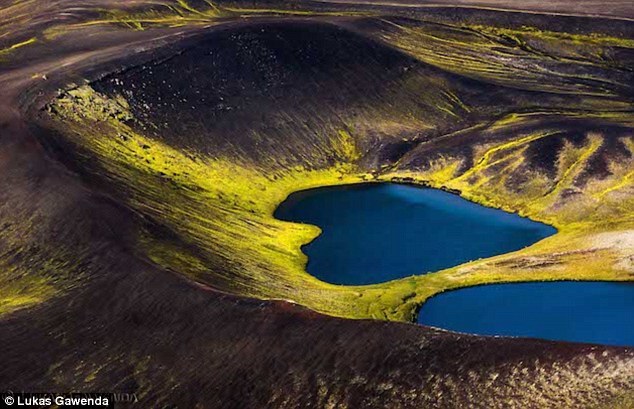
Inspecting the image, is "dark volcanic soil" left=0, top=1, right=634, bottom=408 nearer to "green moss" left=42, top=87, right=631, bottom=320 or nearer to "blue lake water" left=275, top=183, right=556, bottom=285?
"green moss" left=42, top=87, right=631, bottom=320

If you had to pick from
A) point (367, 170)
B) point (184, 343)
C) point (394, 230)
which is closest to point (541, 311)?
point (394, 230)

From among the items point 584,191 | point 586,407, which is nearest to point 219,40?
point 584,191

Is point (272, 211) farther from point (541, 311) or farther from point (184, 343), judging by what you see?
point (184, 343)

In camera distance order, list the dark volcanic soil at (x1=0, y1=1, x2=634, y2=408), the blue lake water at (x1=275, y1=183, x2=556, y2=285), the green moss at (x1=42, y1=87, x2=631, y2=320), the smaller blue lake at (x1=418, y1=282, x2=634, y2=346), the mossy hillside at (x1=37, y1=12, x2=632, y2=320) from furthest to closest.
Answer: the blue lake water at (x1=275, y1=183, x2=556, y2=285) < the mossy hillside at (x1=37, y1=12, x2=632, y2=320) < the green moss at (x1=42, y1=87, x2=631, y2=320) < the smaller blue lake at (x1=418, y1=282, x2=634, y2=346) < the dark volcanic soil at (x1=0, y1=1, x2=634, y2=408)

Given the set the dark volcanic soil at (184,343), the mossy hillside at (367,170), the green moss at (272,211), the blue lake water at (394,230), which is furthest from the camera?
the blue lake water at (394,230)

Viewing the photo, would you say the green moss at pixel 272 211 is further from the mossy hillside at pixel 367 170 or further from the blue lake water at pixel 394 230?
the blue lake water at pixel 394 230

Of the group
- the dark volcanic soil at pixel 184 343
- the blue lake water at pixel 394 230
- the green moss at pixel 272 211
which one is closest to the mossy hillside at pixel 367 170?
the green moss at pixel 272 211

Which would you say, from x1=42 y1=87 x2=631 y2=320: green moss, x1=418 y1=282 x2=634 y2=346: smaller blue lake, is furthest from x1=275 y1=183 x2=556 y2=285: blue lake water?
x1=418 y1=282 x2=634 y2=346: smaller blue lake
